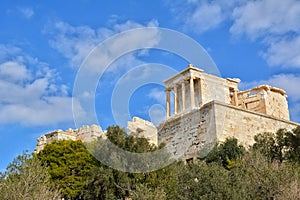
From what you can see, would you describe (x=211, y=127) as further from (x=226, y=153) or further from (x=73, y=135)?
(x=73, y=135)

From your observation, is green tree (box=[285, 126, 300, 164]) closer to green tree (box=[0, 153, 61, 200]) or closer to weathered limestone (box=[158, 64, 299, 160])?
weathered limestone (box=[158, 64, 299, 160])

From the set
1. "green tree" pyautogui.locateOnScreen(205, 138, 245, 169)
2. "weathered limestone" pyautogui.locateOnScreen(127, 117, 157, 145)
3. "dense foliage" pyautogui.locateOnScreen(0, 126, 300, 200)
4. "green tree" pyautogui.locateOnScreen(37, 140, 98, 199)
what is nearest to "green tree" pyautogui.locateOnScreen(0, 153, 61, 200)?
"dense foliage" pyautogui.locateOnScreen(0, 126, 300, 200)

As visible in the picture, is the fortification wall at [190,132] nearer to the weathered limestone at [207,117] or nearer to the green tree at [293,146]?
the weathered limestone at [207,117]

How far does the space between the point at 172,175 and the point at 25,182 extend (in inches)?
258

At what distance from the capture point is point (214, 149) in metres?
23.7

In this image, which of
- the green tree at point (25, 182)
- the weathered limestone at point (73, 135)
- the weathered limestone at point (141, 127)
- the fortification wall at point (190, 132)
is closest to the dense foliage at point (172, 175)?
the green tree at point (25, 182)

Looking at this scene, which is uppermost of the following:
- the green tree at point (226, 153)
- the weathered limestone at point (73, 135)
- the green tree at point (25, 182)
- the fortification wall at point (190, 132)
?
the weathered limestone at point (73, 135)

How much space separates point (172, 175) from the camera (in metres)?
19.3

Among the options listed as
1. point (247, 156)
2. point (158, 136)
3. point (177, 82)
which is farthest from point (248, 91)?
point (247, 156)

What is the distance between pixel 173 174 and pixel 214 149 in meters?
5.18

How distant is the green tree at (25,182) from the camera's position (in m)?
15.6

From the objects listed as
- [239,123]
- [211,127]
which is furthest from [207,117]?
[239,123]

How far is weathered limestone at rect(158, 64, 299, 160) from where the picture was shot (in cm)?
2617

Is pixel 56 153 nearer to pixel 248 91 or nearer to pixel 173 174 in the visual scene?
pixel 173 174
